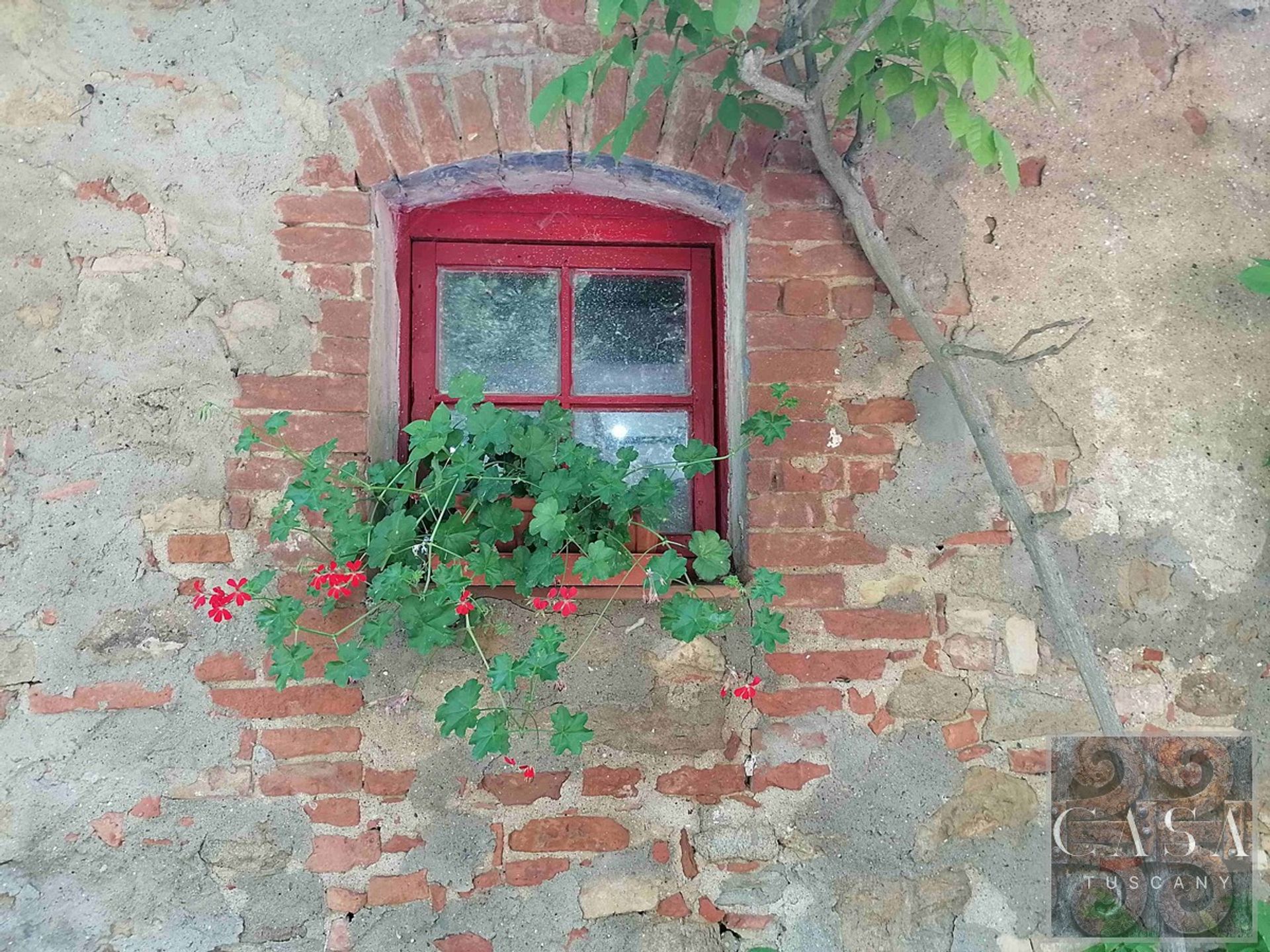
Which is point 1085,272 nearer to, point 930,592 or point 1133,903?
point 930,592

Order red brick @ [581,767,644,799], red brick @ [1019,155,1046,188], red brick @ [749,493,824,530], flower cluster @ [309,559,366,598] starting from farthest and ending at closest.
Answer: red brick @ [1019,155,1046,188]
red brick @ [749,493,824,530]
red brick @ [581,767,644,799]
flower cluster @ [309,559,366,598]

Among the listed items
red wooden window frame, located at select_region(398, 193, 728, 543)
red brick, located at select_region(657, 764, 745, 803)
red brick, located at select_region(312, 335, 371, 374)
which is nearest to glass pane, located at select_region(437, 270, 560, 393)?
red wooden window frame, located at select_region(398, 193, 728, 543)

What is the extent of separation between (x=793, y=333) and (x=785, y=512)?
0.42 meters

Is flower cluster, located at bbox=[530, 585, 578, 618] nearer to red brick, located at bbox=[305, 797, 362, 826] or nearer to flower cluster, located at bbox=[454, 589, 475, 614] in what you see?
flower cluster, located at bbox=[454, 589, 475, 614]

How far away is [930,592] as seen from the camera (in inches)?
86.0

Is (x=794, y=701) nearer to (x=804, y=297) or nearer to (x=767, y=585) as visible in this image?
(x=767, y=585)

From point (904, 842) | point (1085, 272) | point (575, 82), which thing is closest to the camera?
point (575, 82)

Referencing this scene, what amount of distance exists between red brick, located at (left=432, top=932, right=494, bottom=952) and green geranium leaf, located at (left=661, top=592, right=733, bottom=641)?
793 mm

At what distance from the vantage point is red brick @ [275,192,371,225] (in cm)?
217

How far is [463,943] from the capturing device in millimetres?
2004

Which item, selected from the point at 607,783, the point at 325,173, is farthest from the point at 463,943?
the point at 325,173

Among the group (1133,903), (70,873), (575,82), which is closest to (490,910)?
(70,873)

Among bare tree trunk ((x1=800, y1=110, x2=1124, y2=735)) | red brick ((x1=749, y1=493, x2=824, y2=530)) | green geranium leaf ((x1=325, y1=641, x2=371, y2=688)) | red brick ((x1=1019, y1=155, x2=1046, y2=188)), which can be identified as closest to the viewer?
green geranium leaf ((x1=325, y1=641, x2=371, y2=688))

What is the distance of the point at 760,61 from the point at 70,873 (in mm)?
2136
